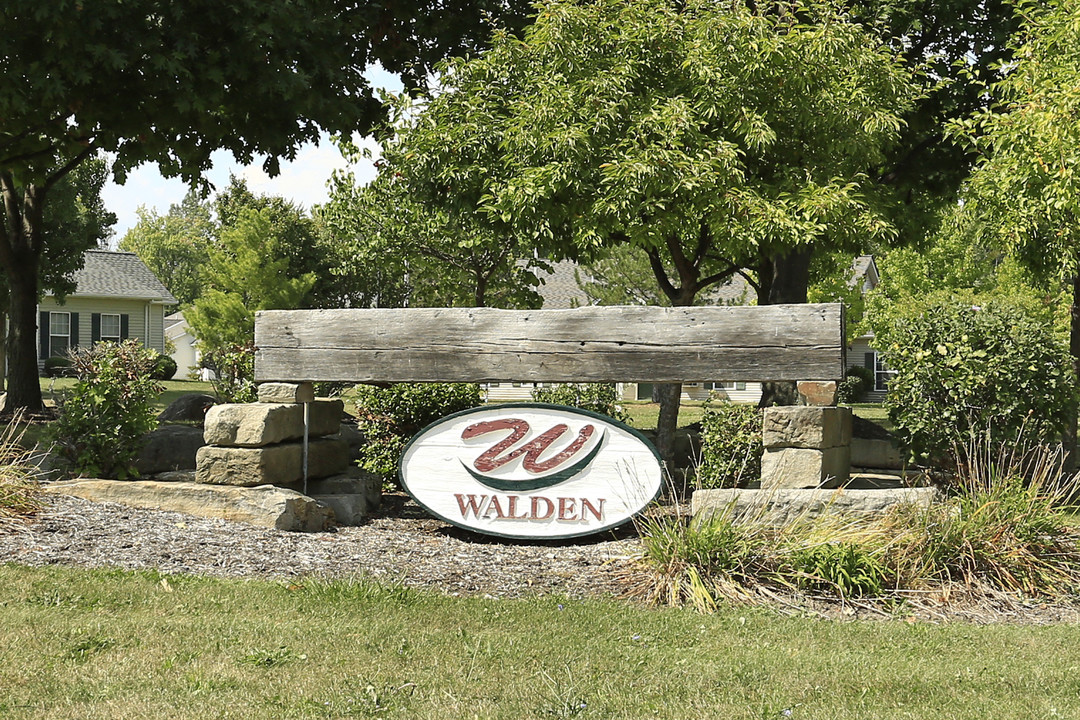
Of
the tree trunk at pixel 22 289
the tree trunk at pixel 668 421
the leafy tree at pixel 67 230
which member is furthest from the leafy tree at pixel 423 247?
the tree trunk at pixel 668 421

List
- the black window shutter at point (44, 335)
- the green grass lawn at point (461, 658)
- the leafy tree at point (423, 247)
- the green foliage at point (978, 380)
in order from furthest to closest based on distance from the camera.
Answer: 1. the black window shutter at point (44, 335)
2. the leafy tree at point (423, 247)
3. the green foliage at point (978, 380)
4. the green grass lawn at point (461, 658)

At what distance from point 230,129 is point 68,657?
29.7ft

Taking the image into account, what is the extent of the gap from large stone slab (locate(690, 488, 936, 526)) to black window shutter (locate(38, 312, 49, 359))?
116 feet

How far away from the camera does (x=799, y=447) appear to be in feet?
23.9

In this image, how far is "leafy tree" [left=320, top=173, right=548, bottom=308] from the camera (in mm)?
20688

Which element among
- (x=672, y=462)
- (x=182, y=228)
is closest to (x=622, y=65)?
(x=672, y=462)

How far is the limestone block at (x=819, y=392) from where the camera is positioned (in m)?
7.35

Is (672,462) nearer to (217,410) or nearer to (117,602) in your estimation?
(217,410)

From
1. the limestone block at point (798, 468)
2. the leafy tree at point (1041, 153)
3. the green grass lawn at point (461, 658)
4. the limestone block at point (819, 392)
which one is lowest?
the green grass lawn at point (461, 658)

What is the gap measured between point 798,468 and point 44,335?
35.6 metres

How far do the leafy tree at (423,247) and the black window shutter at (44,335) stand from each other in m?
18.4

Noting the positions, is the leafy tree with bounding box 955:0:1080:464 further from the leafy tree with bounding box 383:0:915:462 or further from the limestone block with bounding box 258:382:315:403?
the limestone block with bounding box 258:382:315:403

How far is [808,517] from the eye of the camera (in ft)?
21.7

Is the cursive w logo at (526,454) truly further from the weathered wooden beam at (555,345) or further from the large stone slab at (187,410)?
the large stone slab at (187,410)
